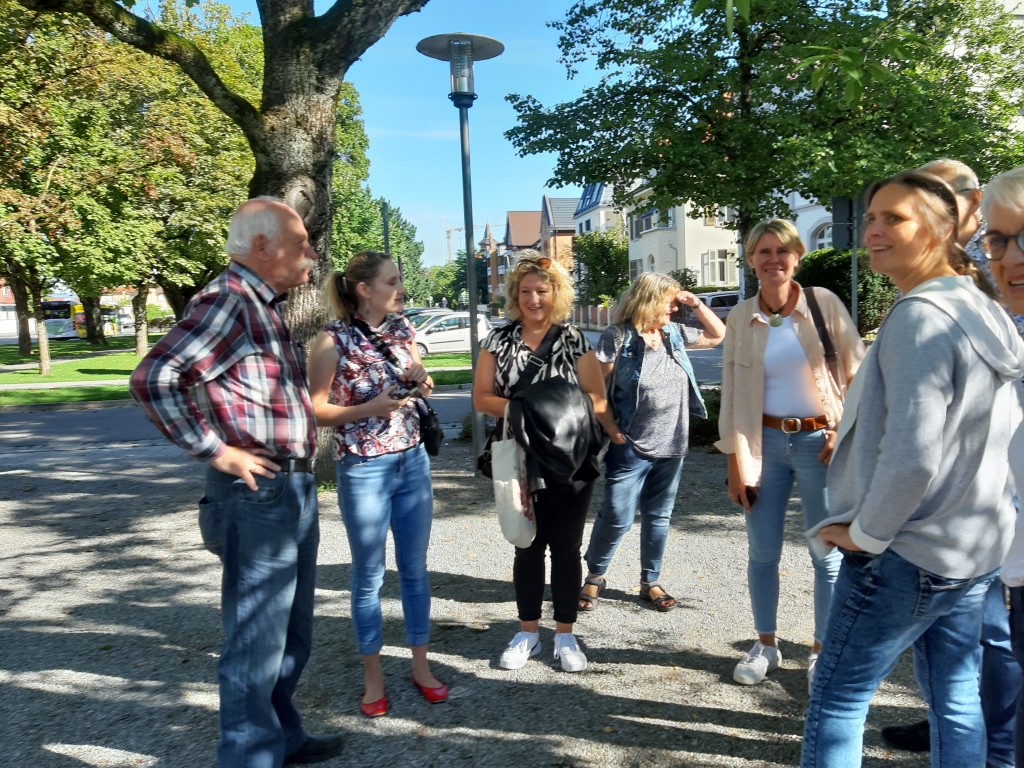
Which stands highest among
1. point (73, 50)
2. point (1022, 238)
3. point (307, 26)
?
point (73, 50)

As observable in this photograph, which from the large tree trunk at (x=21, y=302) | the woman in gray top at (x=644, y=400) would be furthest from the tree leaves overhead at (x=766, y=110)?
the large tree trunk at (x=21, y=302)

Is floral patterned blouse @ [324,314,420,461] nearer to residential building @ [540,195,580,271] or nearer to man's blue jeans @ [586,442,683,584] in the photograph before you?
man's blue jeans @ [586,442,683,584]

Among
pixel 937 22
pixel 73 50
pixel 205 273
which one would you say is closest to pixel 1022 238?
pixel 937 22

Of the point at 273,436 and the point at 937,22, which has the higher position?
the point at 937,22

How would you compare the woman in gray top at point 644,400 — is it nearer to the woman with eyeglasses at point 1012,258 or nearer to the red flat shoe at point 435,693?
the red flat shoe at point 435,693

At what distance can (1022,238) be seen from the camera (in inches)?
83.3

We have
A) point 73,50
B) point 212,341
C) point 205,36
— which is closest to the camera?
point 212,341

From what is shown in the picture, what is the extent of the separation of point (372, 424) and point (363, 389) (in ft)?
0.48

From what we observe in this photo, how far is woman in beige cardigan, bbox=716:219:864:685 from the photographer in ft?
10.9

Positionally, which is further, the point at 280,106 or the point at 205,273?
the point at 205,273

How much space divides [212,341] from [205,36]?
3135 cm

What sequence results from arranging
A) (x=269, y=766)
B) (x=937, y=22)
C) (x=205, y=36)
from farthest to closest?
(x=205, y=36)
(x=937, y=22)
(x=269, y=766)

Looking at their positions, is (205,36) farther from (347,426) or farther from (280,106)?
(347,426)

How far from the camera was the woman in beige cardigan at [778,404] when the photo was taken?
333 centimetres
